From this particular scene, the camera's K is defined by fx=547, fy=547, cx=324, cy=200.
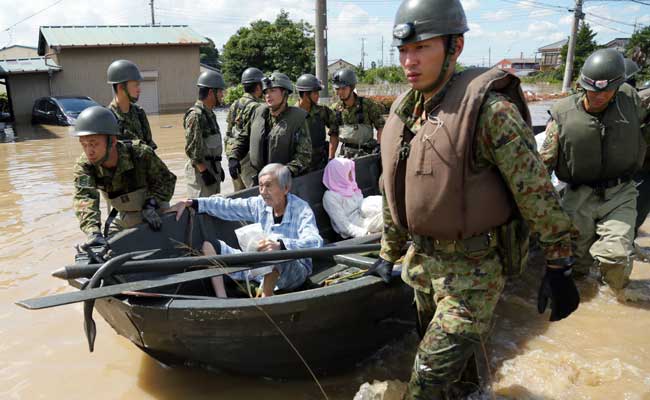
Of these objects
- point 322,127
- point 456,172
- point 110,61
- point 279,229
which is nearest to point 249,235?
point 279,229

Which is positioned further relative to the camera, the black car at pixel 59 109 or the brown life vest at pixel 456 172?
the black car at pixel 59 109

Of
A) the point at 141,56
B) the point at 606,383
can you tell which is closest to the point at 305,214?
the point at 606,383

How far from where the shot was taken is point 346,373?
3645mm

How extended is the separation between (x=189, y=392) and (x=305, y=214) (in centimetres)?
135

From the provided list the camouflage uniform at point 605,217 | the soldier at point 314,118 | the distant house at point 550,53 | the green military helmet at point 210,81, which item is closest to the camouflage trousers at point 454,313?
the camouflage uniform at point 605,217

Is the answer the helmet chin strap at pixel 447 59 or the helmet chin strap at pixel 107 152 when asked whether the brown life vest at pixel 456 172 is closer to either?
the helmet chin strap at pixel 447 59

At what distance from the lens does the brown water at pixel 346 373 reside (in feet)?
11.4

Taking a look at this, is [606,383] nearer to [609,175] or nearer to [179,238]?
[609,175]

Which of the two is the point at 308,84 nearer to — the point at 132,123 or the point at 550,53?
the point at 132,123

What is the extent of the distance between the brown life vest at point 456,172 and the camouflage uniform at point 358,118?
4.33 meters

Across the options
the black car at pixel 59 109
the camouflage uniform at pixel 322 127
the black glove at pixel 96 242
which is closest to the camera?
the black glove at pixel 96 242

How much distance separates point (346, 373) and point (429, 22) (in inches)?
93.5

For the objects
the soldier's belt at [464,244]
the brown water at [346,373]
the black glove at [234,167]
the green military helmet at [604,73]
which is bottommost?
the brown water at [346,373]

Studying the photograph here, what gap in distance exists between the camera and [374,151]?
664cm
